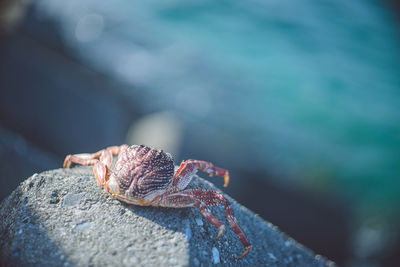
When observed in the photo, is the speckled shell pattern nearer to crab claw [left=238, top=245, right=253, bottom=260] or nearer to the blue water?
crab claw [left=238, top=245, right=253, bottom=260]

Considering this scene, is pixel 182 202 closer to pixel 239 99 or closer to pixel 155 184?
pixel 155 184

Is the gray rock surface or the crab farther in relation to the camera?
the crab

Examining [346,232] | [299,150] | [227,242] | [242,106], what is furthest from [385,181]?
[227,242]

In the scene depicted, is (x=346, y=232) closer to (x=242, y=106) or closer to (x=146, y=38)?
(x=242, y=106)

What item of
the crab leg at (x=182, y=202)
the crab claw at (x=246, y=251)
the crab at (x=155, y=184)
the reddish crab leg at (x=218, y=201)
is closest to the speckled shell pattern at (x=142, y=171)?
the crab at (x=155, y=184)

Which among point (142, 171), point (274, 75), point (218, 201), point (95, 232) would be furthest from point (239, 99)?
point (95, 232)

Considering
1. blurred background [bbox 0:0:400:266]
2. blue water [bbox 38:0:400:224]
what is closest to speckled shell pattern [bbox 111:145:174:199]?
blurred background [bbox 0:0:400:266]
